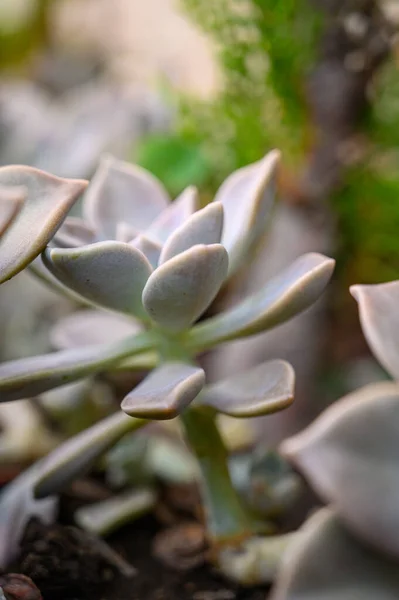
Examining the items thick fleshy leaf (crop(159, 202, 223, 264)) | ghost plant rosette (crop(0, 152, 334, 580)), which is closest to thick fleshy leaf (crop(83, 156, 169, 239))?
ghost plant rosette (crop(0, 152, 334, 580))

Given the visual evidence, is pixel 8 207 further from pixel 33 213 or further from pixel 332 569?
pixel 332 569

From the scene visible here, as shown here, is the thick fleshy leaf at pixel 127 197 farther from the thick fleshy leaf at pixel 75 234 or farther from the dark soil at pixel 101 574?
the dark soil at pixel 101 574

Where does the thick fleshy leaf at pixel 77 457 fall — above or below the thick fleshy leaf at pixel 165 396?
below

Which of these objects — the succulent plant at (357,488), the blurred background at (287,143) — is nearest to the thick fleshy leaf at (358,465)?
the succulent plant at (357,488)

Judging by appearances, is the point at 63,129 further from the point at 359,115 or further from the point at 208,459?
the point at 208,459

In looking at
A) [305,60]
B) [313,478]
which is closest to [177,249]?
[313,478]

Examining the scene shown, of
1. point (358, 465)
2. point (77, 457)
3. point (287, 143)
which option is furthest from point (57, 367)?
point (287, 143)

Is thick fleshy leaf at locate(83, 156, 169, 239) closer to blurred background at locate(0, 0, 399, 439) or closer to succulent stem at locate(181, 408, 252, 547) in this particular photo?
succulent stem at locate(181, 408, 252, 547)
